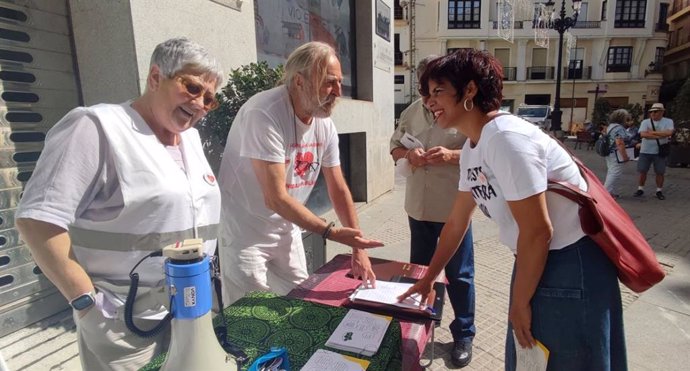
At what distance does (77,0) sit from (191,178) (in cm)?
198

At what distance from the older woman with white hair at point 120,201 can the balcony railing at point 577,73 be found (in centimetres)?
3719

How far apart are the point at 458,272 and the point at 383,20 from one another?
6.31 metres

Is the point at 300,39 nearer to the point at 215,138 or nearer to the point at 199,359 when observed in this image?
the point at 215,138

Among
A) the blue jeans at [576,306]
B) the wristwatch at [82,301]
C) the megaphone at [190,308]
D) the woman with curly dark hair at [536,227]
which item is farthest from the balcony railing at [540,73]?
the megaphone at [190,308]

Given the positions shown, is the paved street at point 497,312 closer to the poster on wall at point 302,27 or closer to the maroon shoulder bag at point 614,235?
the maroon shoulder bag at point 614,235

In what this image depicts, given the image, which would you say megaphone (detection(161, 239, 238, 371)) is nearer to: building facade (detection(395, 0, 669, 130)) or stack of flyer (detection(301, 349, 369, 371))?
stack of flyer (detection(301, 349, 369, 371))

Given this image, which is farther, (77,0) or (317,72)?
(77,0)

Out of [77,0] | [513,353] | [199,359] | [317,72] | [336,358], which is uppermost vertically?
[77,0]

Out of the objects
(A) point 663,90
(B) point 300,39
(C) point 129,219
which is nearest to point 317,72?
(C) point 129,219

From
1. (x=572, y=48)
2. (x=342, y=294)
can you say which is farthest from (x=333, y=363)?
(x=572, y=48)

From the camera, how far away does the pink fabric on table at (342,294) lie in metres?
1.39

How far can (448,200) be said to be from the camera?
2.77m

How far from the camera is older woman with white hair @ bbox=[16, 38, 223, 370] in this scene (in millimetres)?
1186

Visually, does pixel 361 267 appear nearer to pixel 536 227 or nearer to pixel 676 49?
pixel 536 227
